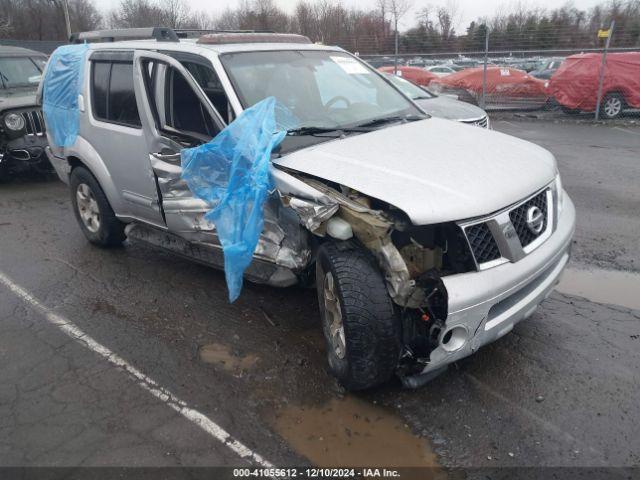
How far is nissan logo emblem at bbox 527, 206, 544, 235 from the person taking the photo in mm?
3039

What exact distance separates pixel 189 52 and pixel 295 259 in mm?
1857

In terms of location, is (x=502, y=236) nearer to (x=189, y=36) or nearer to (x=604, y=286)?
(x=604, y=286)

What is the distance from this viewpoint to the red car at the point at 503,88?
1495 centimetres

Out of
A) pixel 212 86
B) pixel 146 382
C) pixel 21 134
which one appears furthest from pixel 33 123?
pixel 146 382

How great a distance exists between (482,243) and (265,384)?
5.12 feet

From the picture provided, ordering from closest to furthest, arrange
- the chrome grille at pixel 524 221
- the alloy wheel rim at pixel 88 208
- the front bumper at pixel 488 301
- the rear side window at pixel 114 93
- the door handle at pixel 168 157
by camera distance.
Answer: the front bumper at pixel 488 301 < the chrome grille at pixel 524 221 < the door handle at pixel 168 157 < the rear side window at pixel 114 93 < the alloy wheel rim at pixel 88 208

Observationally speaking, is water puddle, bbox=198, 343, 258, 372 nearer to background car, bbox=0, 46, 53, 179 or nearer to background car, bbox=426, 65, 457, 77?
background car, bbox=0, 46, 53, 179

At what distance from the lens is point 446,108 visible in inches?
304

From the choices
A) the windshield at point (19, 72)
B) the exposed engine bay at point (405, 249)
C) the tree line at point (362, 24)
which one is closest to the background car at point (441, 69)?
the tree line at point (362, 24)

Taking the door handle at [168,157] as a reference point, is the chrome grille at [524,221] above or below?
below

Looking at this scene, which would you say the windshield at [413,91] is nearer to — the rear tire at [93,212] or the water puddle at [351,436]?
the rear tire at [93,212]

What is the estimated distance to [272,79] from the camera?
402 centimetres

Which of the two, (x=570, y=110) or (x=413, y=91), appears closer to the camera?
(x=413, y=91)

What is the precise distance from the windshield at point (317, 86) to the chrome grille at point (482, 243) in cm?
→ 147
